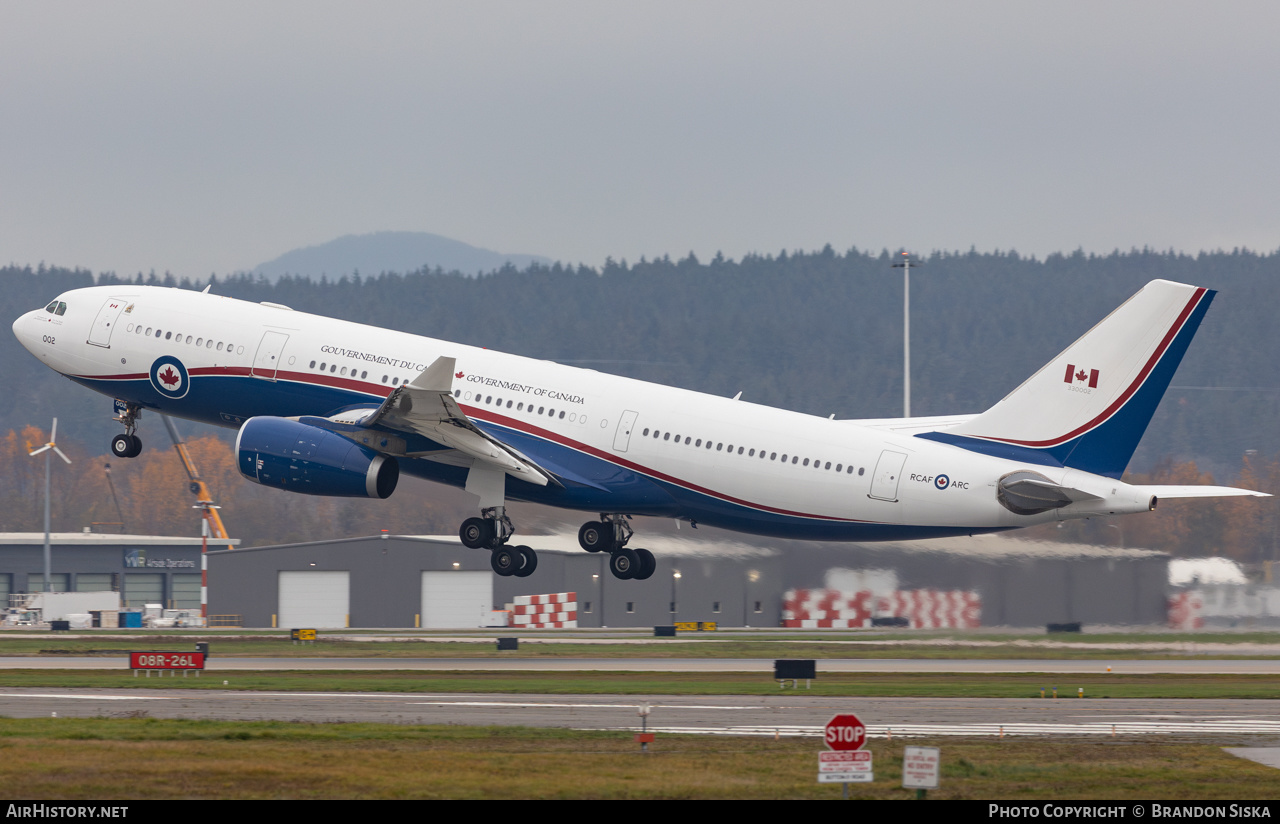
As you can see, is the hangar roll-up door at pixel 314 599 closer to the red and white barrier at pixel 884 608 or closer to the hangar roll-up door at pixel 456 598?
the hangar roll-up door at pixel 456 598

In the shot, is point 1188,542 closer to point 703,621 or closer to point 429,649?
point 703,621

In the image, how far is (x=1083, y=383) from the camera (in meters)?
40.8

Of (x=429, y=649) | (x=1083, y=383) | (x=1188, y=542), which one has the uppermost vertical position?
(x=1083, y=383)

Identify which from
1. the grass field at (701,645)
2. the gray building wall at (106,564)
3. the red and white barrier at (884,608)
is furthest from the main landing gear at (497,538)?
the gray building wall at (106,564)

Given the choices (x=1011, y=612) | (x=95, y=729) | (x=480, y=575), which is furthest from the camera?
(x=480, y=575)

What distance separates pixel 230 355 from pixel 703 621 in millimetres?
30739

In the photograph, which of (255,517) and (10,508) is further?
(10,508)

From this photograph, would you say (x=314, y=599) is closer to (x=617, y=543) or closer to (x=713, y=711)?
(x=617, y=543)

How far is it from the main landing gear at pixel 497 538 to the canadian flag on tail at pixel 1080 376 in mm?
15840

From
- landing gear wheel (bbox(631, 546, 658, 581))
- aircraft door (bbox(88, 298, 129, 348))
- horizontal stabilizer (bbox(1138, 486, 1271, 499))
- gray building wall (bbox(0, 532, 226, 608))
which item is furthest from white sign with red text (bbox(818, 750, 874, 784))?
gray building wall (bbox(0, 532, 226, 608))

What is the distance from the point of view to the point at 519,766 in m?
28.1

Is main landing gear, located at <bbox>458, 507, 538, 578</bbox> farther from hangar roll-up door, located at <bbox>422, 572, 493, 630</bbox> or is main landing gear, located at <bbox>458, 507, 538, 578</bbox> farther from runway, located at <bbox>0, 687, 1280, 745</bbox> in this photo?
hangar roll-up door, located at <bbox>422, 572, 493, 630</bbox>

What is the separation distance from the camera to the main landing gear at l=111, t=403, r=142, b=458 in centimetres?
4997

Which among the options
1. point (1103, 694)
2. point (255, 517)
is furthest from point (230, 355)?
point (255, 517)
